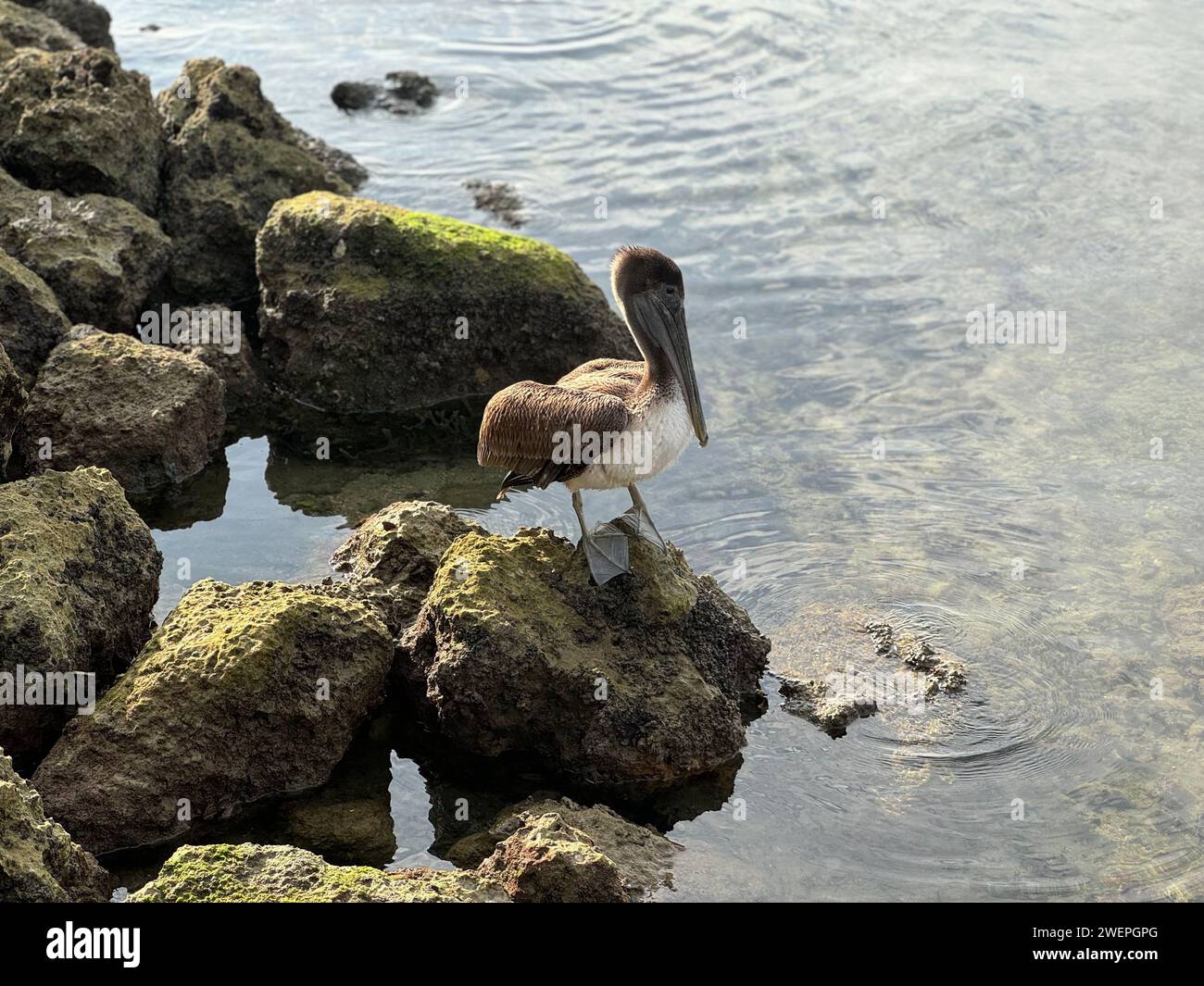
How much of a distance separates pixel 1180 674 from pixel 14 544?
266 inches

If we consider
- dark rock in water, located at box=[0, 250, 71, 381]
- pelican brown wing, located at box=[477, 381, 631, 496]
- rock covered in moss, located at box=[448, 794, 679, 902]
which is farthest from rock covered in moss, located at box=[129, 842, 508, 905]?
dark rock in water, located at box=[0, 250, 71, 381]

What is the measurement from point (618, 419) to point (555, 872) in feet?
8.17

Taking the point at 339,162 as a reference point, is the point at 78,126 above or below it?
above

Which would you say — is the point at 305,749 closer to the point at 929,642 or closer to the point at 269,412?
the point at 929,642

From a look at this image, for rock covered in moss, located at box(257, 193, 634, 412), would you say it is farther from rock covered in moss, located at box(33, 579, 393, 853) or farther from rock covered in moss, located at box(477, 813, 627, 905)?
rock covered in moss, located at box(477, 813, 627, 905)

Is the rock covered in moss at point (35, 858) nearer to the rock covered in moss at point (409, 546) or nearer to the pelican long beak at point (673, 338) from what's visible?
the rock covered in moss at point (409, 546)

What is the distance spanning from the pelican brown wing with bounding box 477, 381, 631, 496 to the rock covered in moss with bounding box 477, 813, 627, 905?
86.5 inches

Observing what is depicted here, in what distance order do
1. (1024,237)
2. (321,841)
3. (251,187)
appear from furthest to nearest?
(1024,237) < (251,187) < (321,841)

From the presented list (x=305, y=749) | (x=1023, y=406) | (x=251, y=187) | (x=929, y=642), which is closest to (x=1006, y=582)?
(x=929, y=642)

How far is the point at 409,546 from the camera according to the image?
325 inches

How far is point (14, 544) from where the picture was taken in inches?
283

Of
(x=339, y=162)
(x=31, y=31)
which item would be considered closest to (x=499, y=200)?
(x=339, y=162)

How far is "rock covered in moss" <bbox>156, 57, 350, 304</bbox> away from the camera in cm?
1214

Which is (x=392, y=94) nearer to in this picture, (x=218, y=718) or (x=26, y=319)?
(x=26, y=319)
